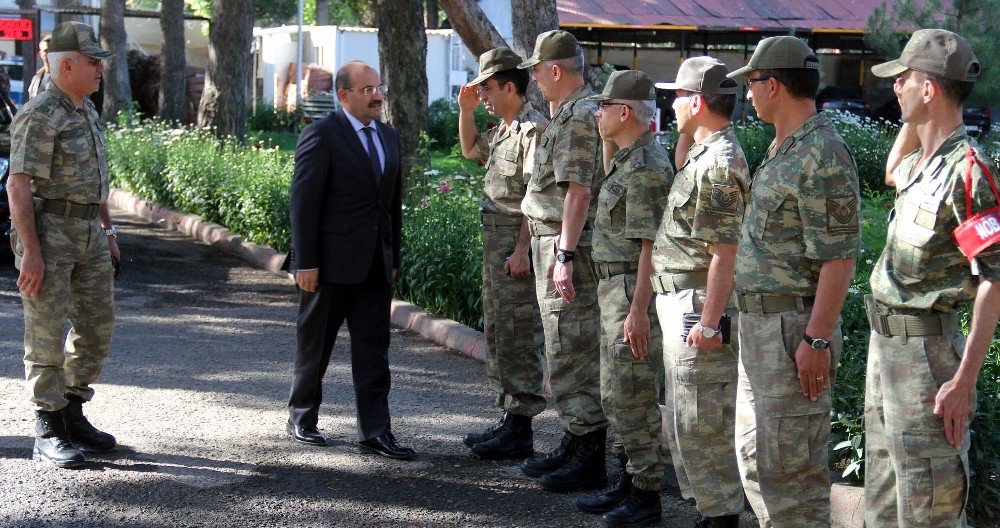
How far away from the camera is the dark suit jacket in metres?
5.93

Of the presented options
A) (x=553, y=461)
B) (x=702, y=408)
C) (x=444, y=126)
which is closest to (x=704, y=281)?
(x=702, y=408)

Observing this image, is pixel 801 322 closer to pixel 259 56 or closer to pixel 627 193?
pixel 627 193

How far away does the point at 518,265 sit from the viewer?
20.0 ft

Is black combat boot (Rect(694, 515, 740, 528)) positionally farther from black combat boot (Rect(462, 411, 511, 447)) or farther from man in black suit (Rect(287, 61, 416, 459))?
man in black suit (Rect(287, 61, 416, 459))

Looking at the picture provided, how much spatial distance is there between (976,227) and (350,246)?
3.29 meters

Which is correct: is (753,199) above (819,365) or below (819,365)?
above

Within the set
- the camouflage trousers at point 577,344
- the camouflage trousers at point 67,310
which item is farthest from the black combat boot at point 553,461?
the camouflage trousers at point 67,310

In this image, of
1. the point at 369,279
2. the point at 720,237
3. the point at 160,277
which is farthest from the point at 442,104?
the point at 720,237

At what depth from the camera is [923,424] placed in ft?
12.0

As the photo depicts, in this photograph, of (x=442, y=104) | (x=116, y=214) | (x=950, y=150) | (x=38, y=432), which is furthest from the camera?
(x=442, y=104)

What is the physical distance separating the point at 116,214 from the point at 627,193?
12914 millimetres

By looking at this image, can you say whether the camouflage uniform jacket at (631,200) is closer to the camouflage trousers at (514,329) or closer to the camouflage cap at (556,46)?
the camouflage cap at (556,46)

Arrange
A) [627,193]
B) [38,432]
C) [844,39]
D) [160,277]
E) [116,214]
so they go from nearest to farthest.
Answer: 1. [627,193]
2. [38,432]
3. [160,277]
4. [116,214]
5. [844,39]

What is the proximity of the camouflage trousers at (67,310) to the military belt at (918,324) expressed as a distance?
380 centimetres
